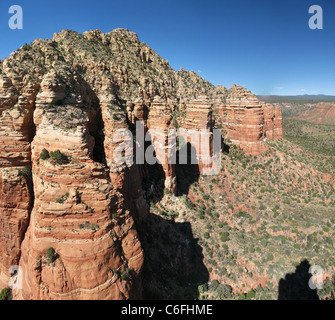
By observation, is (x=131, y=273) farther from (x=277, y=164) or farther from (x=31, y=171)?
(x=277, y=164)

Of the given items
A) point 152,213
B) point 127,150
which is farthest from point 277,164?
point 127,150

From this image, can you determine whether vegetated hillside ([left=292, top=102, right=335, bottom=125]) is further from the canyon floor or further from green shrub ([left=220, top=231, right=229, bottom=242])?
green shrub ([left=220, top=231, right=229, bottom=242])

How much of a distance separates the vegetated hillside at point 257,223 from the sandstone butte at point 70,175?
25.7 ft

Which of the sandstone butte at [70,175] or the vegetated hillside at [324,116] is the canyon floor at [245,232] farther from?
the vegetated hillside at [324,116]

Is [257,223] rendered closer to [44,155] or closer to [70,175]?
[70,175]

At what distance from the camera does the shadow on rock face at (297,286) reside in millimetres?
29625

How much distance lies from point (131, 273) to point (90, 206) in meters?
7.26

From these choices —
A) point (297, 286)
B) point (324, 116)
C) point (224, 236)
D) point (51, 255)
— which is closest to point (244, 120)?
point (224, 236)

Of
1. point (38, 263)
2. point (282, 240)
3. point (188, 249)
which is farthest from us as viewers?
point (282, 240)

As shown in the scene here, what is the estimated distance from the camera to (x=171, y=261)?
30.8m

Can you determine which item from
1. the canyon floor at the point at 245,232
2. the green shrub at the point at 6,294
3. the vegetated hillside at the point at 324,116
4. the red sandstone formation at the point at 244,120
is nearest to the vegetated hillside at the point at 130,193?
the canyon floor at the point at 245,232

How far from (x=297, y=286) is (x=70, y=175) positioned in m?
34.4

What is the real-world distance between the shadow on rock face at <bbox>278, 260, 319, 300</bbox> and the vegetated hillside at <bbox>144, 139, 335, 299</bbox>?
134 millimetres

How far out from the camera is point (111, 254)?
17469 mm
